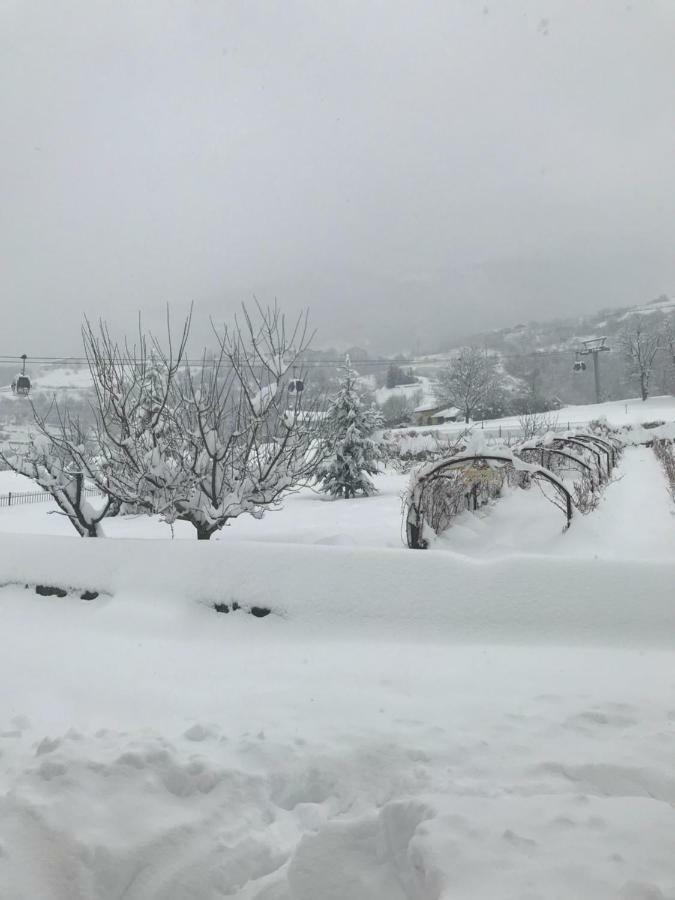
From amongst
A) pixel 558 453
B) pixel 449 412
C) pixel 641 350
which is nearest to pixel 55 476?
pixel 558 453

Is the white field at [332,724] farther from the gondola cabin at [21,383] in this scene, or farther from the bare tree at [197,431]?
the gondola cabin at [21,383]

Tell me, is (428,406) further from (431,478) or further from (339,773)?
(339,773)

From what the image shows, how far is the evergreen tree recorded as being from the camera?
2025cm

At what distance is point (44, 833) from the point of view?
211 cm

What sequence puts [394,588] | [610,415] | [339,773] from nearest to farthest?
[339,773] < [394,588] < [610,415]

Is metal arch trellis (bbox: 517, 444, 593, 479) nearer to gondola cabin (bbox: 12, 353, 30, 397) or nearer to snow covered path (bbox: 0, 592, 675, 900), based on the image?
snow covered path (bbox: 0, 592, 675, 900)

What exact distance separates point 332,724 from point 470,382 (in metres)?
55.7

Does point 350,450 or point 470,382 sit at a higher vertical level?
point 470,382

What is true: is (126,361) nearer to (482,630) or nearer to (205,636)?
(205,636)

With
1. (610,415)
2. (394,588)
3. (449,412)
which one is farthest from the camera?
(449,412)

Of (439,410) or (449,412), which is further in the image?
(439,410)

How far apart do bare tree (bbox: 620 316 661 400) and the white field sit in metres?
56.4

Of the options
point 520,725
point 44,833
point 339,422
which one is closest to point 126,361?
point 44,833

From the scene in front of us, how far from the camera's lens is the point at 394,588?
14.3 ft
